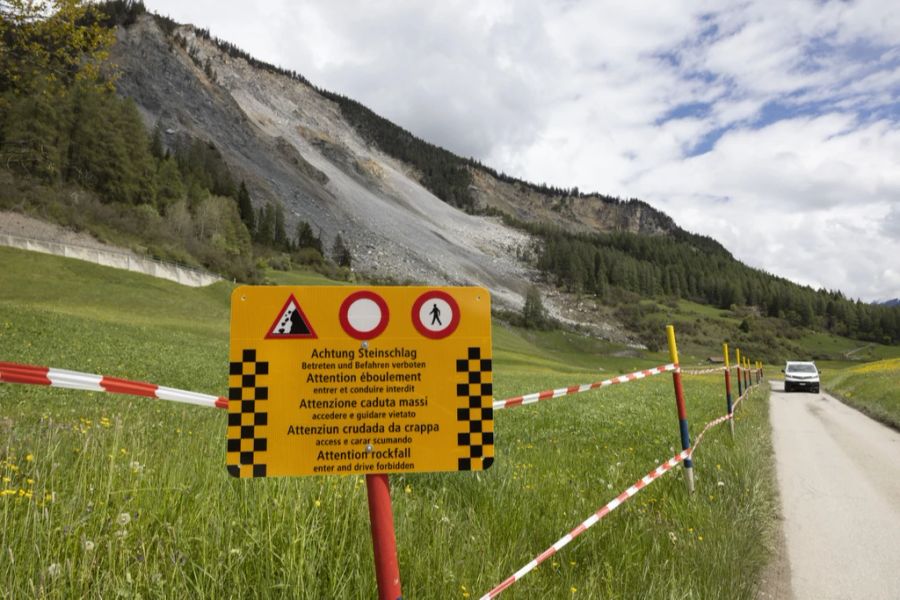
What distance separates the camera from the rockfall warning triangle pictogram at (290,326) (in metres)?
2.70

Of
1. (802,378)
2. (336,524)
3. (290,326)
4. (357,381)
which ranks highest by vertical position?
(290,326)

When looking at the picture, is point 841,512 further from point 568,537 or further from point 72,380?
point 72,380

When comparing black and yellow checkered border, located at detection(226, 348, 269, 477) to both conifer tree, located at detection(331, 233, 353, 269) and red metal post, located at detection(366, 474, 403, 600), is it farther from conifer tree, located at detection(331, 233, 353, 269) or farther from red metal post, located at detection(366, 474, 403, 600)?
conifer tree, located at detection(331, 233, 353, 269)

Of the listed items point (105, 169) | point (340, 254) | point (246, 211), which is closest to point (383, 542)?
point (105, 169)

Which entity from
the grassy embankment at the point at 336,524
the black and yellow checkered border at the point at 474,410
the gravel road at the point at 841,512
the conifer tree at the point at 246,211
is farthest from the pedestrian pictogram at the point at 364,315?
the conifer tree at the point at 246,211

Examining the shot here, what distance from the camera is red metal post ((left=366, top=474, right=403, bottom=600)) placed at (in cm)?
262

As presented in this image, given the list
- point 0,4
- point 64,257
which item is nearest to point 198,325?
point 64,257

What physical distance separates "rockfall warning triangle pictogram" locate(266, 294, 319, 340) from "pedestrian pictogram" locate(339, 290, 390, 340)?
0.17 metres

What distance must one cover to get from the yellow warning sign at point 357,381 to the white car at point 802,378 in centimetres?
3748

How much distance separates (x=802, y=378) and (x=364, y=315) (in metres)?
38.0

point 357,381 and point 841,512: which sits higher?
point 357,381

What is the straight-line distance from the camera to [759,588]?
4.52 meters

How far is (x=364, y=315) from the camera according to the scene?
9.00 feet

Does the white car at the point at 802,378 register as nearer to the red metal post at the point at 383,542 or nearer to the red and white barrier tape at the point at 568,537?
the red and white barrier tape at the point at 568,537
